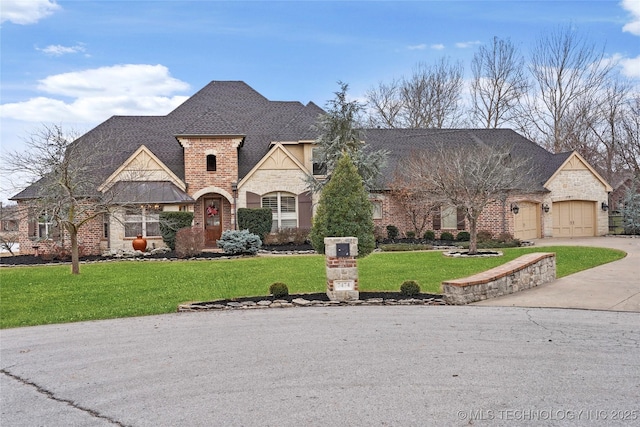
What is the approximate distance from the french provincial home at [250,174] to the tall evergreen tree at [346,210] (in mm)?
11216

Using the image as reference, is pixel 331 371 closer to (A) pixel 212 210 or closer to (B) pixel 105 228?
(A) pixel 212 210

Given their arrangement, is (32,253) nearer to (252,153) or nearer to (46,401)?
(252,153)

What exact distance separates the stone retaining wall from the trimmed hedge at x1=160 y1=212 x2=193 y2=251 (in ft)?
43.6

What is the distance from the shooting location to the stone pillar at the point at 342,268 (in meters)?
10.1

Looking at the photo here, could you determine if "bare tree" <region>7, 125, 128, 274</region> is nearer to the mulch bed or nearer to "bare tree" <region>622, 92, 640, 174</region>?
the mulch bed

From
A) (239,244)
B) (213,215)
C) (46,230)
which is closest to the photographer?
(239,244)

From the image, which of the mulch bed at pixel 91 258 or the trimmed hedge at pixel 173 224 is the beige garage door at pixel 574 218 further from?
the trimmed hedge at pixel 173 224

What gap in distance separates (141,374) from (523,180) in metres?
23.9

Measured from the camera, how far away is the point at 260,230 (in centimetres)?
2256

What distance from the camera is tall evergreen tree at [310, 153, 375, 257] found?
36.4 feet

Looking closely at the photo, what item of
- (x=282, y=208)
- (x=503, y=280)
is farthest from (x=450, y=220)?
(x=503, y=280)

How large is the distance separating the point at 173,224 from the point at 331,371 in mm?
16094

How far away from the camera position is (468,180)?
67.3 feet

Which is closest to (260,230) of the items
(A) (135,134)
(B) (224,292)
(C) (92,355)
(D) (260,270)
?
(D) (260,270)
